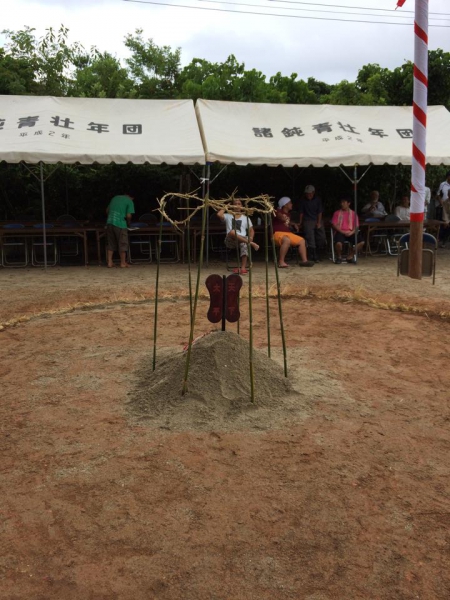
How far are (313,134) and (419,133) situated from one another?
3747mm

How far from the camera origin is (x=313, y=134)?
12320 millimetres

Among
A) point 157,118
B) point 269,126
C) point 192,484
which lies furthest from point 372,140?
point 192,484

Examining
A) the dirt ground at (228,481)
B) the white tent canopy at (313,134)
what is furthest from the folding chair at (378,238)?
the dirt ground at (228,481)

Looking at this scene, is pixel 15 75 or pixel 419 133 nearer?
pixel 419 133

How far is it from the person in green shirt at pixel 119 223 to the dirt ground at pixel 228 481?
5059mm

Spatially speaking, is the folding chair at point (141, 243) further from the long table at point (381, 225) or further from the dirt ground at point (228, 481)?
the dirt ground at point (228, 481)

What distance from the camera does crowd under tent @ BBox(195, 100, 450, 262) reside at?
1141 centimetres

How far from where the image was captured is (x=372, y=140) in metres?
12.3

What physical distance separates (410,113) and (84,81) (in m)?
11.9

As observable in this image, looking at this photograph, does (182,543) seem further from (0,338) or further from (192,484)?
(0,338)

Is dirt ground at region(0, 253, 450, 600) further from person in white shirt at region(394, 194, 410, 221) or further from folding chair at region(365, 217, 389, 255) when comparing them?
person in white shirt at region(394, 194, 410, 221)


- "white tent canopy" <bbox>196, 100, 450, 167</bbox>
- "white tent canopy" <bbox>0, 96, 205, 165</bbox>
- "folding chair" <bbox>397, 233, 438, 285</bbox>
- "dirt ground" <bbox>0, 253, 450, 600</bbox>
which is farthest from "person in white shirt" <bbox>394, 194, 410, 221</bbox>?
"dirt ground" <bbox>0, 253, 450, 600</bbox>

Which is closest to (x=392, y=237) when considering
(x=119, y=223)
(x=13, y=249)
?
(x=119, y=223)

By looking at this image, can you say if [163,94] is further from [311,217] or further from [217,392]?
[217,392]
